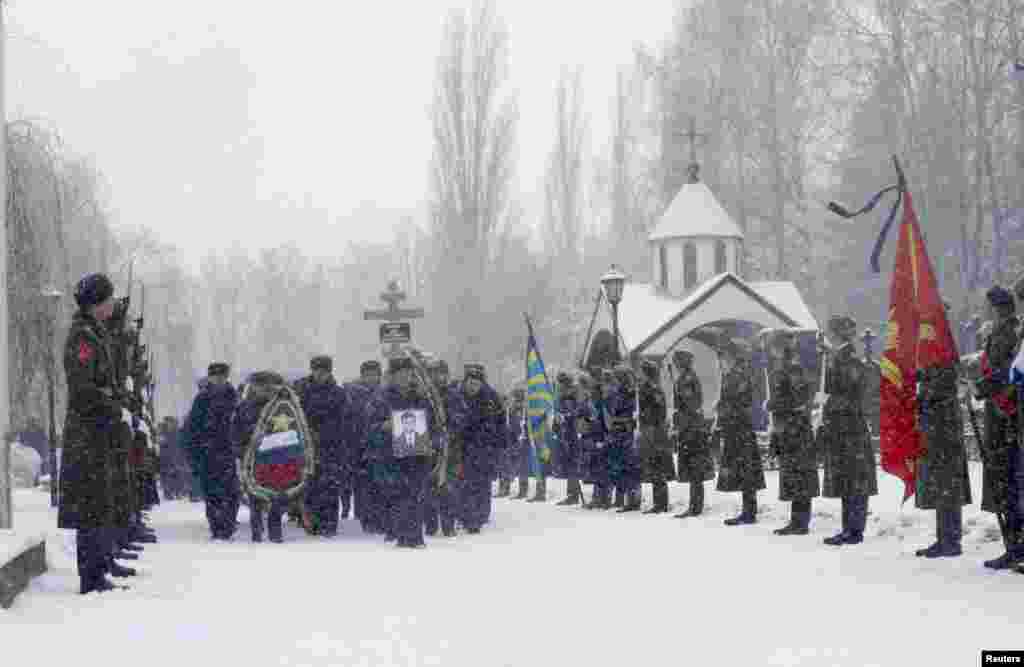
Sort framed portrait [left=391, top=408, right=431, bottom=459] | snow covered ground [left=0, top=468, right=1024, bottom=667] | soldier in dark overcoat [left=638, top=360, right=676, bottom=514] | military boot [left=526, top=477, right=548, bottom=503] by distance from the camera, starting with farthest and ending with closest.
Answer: military boot [left=526, top=477, right=548, bottom=503] → soldier in dark overcoat [left=638, top=360, right=676, bottom=514] → framed portrait [left=391, top=408, right=431, bottom=459] → snow covered ground [left=0, top=468, right=1024, bottom=667]

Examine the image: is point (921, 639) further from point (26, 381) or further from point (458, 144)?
point (458, 144)

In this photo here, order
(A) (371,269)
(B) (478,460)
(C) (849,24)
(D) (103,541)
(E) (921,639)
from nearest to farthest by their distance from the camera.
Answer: (E) (921,639) < (D) (103,541) < (B) (478,460) < (C) (849,24) < (A) (371,269)

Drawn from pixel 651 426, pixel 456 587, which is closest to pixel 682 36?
pixel 651 426

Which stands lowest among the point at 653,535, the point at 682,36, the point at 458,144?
the point at 653,535

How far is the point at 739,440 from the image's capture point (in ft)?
54.1

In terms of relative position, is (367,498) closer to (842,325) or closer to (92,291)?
(842,325)

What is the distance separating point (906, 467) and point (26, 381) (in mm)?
12461

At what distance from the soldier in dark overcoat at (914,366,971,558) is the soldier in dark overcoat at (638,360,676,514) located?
6.57 meters

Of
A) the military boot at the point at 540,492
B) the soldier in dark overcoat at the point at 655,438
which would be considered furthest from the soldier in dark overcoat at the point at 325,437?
the military boot at the point at 540,492

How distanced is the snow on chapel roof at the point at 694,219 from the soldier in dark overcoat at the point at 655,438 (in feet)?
84.7

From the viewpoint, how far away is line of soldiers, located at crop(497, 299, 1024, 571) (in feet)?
36.2

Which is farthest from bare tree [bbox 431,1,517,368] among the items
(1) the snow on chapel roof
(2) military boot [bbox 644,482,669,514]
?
(2) military boot [bbox 644,482,669,514]

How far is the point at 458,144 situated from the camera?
53.2m

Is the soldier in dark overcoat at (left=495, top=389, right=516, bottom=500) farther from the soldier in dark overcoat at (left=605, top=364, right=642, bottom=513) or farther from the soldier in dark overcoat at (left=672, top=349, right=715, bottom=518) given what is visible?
the soldier in dark overcoat at (left=672, top=349, right=715, bottom=518)
